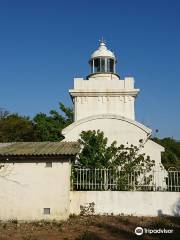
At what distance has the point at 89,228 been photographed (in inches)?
531

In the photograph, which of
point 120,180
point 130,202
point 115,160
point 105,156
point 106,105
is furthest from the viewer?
point 106,105

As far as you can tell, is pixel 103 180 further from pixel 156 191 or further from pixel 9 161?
pixel 9 161

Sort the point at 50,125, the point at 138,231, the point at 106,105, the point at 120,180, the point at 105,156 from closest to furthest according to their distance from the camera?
the point at 138,231
the point at 120,180
the point at 105,156
the point at 106,105
the point at 50,125

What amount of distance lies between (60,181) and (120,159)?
4130mm

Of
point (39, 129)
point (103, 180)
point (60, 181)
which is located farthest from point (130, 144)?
point (39, 129)

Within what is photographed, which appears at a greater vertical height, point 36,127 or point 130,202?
point 36,127

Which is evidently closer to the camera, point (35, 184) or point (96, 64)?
point (35, 184)

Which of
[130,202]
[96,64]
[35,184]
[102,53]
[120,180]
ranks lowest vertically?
[130,202]

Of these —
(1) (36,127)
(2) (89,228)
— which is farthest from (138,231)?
(1) (36,127)

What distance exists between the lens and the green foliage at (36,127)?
112 feet

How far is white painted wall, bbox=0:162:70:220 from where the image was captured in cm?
1544

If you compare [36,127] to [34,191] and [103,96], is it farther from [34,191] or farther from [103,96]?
[34,191]

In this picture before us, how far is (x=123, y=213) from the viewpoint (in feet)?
51.4

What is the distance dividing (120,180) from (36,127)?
66.2 feet
